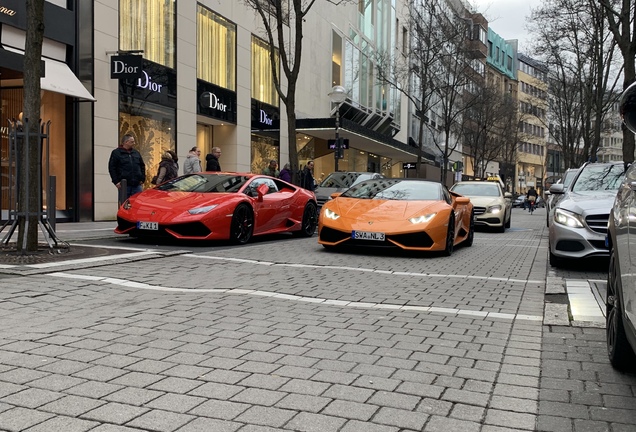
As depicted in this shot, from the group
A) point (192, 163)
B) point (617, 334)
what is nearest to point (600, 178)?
point (617, 334)

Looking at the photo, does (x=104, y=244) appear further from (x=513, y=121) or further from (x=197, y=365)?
(x=513, y=121)

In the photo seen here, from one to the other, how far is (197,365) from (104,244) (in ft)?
22.9

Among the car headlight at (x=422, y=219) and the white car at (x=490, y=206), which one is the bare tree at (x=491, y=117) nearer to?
the white car at (x=490, y=206)

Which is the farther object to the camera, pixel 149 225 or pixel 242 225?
pixel 242 225

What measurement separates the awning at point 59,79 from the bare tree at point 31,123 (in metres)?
6.11

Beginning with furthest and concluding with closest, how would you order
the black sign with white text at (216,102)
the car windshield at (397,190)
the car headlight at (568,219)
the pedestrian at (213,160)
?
the black sign with white text at (216,102)
the pedestrian at (213,160)
the car windshield at (397,190)
the car headlight at (568,219)

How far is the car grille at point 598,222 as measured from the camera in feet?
26.5

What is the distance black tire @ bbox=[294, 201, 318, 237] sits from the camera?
1352 cm

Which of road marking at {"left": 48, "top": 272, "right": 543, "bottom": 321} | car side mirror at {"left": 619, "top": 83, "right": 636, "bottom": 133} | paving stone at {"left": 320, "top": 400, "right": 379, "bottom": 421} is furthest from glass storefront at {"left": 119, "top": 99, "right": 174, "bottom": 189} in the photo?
car side mirror at {"left": 619, "top": 83, "right": 636, "bottom": 133}

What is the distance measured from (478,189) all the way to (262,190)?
30.1ft

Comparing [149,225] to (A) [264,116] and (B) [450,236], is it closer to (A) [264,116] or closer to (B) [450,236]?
(B) [450,236]

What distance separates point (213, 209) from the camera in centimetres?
1045

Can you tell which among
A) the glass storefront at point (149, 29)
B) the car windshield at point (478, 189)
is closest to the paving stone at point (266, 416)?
the glass storefront at point (149, 29)

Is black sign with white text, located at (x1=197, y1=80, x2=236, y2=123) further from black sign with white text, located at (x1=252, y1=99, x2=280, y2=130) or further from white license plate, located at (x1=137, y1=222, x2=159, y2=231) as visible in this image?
white license plate, located at (x1=137, y1=222, x2=159, y2=231)
